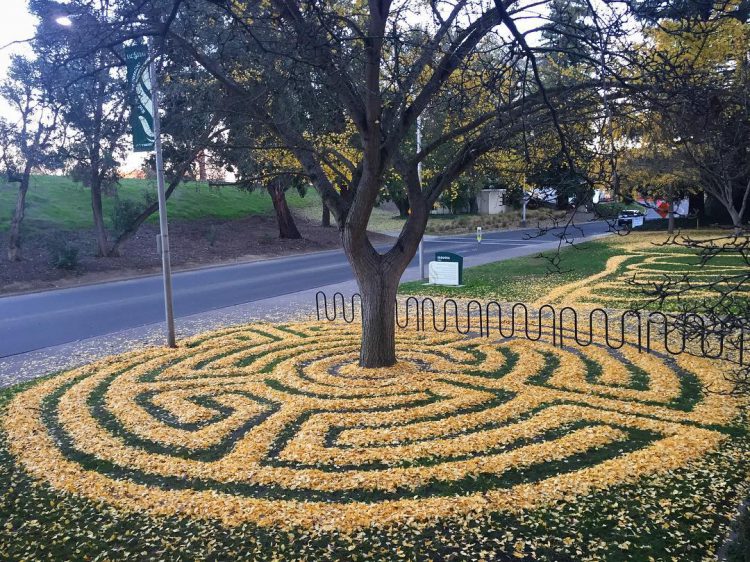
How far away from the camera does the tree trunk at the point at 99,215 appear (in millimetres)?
26575

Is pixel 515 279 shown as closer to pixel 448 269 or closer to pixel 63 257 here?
pixel 448 269

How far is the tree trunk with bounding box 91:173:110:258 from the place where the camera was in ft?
87.2

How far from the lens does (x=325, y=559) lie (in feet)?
14.6

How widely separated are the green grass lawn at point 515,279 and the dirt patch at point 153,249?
35.1 ft

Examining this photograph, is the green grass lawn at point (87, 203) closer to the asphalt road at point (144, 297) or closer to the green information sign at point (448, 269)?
the asphalt road at point (144, 297)

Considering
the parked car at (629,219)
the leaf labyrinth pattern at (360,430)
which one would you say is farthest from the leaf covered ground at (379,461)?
the parked car at (629,219)

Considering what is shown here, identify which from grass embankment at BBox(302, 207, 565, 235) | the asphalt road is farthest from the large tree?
grass embankment at BBox(302, 207, 565, 235)

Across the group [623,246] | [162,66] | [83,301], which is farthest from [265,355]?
[623,246]

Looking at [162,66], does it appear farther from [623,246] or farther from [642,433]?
[623,246]

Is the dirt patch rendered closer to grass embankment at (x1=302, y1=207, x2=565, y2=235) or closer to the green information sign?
grass embankment at (x1=302, y1=207, x2=565, y2=235)

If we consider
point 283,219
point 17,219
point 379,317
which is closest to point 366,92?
point 379,317

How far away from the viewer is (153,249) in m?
31.4

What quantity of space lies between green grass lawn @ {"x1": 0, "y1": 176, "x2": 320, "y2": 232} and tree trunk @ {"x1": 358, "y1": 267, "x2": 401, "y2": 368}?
26.6 meters

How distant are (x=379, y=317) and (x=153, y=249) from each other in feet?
81.9
